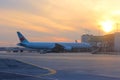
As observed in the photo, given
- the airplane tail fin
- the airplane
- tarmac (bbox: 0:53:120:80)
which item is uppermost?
the airplane tail fin

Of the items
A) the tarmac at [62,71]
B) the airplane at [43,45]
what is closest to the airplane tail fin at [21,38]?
the airplane at [43,45]

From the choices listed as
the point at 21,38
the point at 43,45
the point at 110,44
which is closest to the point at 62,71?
the point at 43,45

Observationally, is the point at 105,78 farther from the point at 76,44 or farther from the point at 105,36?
the point at 105,36

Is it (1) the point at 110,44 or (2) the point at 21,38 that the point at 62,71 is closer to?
(2) the point at 21,38

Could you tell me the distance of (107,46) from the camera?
461 ft

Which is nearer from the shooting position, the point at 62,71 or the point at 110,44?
the point at 62,71

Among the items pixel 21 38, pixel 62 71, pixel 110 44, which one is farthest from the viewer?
pixel 110 44

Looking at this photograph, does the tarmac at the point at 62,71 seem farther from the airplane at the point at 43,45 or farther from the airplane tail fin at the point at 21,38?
the airplane tail fin at the point at 21,38

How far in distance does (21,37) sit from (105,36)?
144 ft

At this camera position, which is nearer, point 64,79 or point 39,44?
point 64,79

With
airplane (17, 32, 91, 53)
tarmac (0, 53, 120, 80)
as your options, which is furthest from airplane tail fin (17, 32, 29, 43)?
tarmac (0, 53, 120, 80)

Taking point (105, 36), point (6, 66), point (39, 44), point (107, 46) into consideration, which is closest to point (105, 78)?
point (6, 66)

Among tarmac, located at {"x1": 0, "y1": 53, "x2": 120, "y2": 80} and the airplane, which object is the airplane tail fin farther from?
tarmac, located at {"x1": 0, "y1": 53, "x2": 120, "y2": 80}

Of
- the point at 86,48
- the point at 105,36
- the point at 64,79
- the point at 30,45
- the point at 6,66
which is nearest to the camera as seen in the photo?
the point at 64,79
